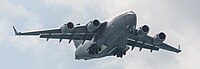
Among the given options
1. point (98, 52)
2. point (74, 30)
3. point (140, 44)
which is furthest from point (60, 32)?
point (140, 44)

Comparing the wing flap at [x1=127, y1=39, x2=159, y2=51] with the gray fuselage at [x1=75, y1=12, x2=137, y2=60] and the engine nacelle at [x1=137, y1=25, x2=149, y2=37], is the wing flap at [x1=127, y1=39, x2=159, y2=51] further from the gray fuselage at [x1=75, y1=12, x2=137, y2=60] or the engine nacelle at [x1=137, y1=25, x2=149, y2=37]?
the engine nacelle at [x1=137, y1=25, x2=149, y2=37]

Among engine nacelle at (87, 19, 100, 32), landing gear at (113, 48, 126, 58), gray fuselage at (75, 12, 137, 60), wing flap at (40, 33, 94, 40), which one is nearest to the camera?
gray fuselage at (75, 12, 137, 60)

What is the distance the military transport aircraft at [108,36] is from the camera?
54188mm

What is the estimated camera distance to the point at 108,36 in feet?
184

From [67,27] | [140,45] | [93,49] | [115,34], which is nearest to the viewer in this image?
[115,34]

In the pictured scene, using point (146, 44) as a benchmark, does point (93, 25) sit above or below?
above

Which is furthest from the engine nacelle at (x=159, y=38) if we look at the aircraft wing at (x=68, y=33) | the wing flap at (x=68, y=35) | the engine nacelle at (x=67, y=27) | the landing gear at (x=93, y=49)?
the engine nacelle at (x=67, y=27)

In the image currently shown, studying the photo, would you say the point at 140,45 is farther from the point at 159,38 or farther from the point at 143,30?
the point at 143,30

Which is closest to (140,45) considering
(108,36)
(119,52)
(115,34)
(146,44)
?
(146,44)

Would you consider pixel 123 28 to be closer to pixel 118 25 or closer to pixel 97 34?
pixel 118 25

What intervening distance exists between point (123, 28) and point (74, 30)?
226 inches

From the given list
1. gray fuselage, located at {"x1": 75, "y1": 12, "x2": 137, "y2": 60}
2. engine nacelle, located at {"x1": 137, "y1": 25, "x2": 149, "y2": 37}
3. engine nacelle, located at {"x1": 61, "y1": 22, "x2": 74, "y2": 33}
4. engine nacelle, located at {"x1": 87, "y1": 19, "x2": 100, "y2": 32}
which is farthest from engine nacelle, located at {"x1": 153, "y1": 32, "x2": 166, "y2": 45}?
engine nacelle, located at {"x1": 61, "y1": 22, "x2": 74, "y2": 33}

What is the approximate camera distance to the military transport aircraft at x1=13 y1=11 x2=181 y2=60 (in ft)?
178

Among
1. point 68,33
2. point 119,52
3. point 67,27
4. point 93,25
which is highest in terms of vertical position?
point 67,27
